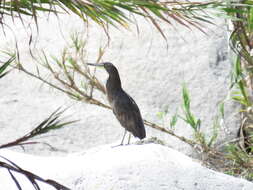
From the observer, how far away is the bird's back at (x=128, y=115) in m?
4.39

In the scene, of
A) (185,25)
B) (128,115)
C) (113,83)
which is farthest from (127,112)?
(185,25)

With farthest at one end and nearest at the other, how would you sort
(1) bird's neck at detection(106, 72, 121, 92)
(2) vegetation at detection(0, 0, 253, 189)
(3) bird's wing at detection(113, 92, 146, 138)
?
(1) bird's neck at detection(106, 72, 121, 92), (3) bird's wing at detection(113, 92, 146, 138), (2) vegetation at detection(0, 0, 253, 189)

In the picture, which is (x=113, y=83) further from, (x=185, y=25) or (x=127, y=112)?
(x=185, y=25)

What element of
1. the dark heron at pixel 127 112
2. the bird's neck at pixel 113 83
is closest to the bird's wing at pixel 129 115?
the dark heron at pixel 127 112

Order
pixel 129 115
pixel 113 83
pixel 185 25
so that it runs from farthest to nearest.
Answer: pixel 113 83 → pixel 129 115 → pixel 185 25

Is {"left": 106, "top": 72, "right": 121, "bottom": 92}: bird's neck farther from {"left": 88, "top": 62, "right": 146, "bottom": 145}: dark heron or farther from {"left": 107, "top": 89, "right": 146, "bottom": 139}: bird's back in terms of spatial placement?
{"left": 107, "top": 89, "right": 146, "bottom": 139}: bird's back

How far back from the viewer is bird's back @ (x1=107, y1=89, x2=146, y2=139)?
4.39m

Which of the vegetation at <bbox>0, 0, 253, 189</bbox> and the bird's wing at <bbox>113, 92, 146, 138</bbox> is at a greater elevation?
the vegetation at <bbox>0, 0, 253, 189</bbox>

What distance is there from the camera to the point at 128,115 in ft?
14.5

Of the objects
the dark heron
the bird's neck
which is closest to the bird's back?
the dark heron

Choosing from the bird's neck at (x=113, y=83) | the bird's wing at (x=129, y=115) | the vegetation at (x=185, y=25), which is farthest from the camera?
the bird's neck at (x=113, y=83)

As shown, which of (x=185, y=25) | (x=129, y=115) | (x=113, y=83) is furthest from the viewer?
(x=113, y=83)

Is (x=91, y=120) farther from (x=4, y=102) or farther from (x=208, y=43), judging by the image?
(x=208, y=43)

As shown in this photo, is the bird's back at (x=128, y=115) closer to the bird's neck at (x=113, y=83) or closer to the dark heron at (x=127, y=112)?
the dark heron at (x=127, y=112)
